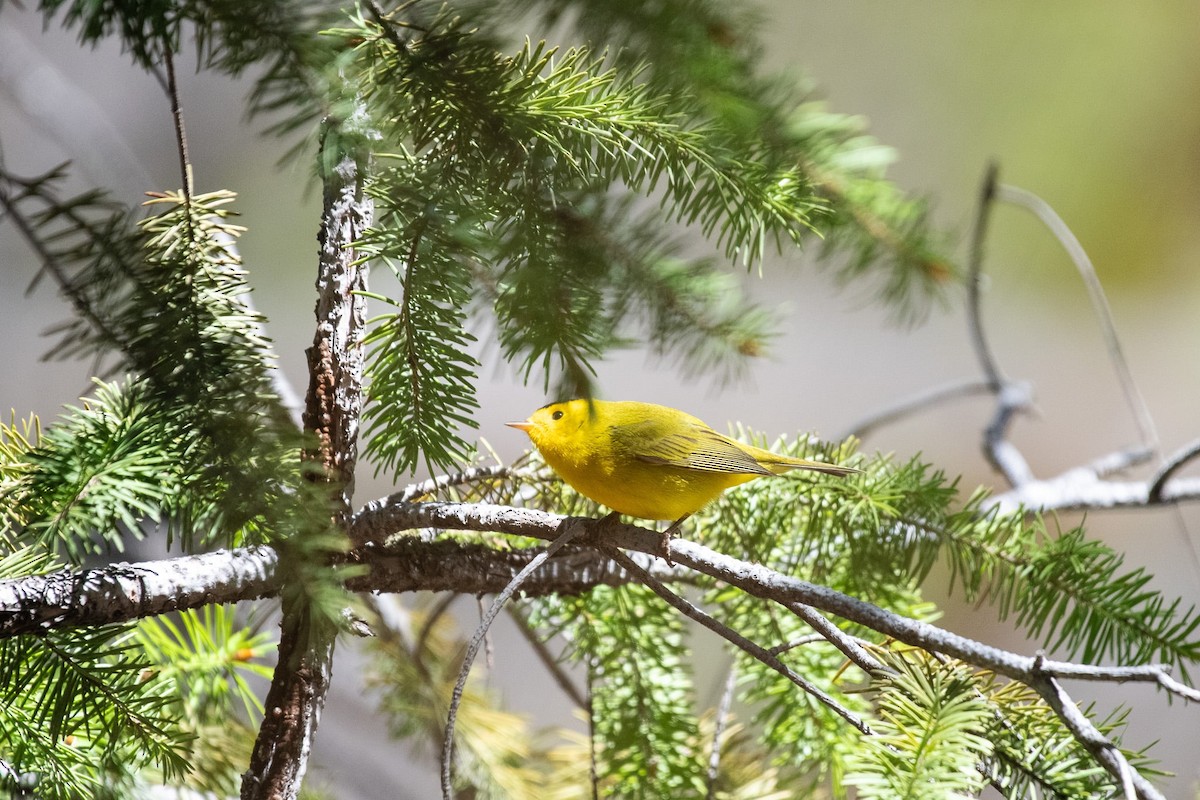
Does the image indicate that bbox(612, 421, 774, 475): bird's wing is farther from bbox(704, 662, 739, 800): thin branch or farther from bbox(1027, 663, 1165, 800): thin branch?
bbox(1027, 663, 1165, 800): thin branch

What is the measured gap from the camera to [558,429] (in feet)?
2.10

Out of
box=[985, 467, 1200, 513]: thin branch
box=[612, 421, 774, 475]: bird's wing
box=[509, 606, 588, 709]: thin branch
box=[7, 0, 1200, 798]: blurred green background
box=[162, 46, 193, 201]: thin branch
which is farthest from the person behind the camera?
box=[7, 0, 1200, 798]: blurred green background

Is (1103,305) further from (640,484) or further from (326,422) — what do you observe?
(326,422)

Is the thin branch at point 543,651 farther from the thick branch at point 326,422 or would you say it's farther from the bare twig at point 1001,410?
the bare twig at point 1001,410

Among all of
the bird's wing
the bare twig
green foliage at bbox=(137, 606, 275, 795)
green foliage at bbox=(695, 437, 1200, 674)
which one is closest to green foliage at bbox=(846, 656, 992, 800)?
green foliage at bbox=(695, 437, 1200, 674)

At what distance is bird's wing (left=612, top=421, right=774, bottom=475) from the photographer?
0.73 m

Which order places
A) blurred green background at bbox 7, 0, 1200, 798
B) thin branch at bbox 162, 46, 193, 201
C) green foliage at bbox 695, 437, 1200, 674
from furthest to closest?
blurred green background at bbox 7, 0, 1200, 798, green foliage at bbox 695, 437, 1200, 674, thin branch at bbox 162, 46, 193, 201

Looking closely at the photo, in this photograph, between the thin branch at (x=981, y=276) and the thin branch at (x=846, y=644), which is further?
the thin branch at (x=981, y=276)

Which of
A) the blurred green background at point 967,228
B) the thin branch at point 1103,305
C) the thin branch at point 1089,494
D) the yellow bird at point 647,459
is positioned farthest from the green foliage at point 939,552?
the blurred green background at point 967,228

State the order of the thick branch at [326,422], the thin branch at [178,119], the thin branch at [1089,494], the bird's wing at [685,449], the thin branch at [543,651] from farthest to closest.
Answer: the thin branch at [1089,494] → the thin branch at [543,651] → the bird's wing at [685,449] → the thick branch at [326,422] → the thin branch at [178,119]

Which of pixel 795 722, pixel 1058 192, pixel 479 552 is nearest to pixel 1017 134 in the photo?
pixel 1058 192

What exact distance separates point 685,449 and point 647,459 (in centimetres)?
5

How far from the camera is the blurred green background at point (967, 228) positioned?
72.9 inches

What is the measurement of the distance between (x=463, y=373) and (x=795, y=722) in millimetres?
458
